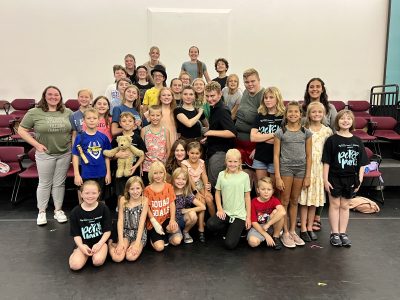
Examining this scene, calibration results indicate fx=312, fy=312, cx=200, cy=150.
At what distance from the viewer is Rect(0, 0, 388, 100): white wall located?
20.9 feet

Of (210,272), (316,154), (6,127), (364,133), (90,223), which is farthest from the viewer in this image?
(6,127)

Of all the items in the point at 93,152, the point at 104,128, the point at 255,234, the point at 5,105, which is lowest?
the point at 255,234

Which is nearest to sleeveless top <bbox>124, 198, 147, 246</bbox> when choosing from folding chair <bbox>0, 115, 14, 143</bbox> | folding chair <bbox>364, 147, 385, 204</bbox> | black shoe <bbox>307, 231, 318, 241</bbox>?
black shoe <bbox>307, 231, 318, 241</bbox>

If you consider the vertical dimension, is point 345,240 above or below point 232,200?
below

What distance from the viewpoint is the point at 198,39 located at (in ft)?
21.5

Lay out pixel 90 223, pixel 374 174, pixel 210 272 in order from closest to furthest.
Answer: pixel 210 272, pixel 90 223, pixel 374 174

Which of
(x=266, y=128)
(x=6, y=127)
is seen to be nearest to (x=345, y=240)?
(x=266, y=128)

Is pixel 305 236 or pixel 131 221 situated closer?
pixel 131 221

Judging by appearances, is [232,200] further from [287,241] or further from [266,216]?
[287,241]

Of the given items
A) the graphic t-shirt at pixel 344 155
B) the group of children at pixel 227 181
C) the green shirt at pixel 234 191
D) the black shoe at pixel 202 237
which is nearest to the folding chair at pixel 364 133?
the graphic t-shirt at pixel 344 155

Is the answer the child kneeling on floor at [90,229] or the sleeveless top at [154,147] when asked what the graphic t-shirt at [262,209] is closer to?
the sleeveless top at [154,147]

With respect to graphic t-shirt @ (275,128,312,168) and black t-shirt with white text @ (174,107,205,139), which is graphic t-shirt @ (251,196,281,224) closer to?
graphic t-shirt @ (275,128,312,168)

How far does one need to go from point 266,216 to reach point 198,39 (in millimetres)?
4792

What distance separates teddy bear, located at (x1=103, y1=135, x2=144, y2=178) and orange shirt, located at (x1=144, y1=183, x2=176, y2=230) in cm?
34
